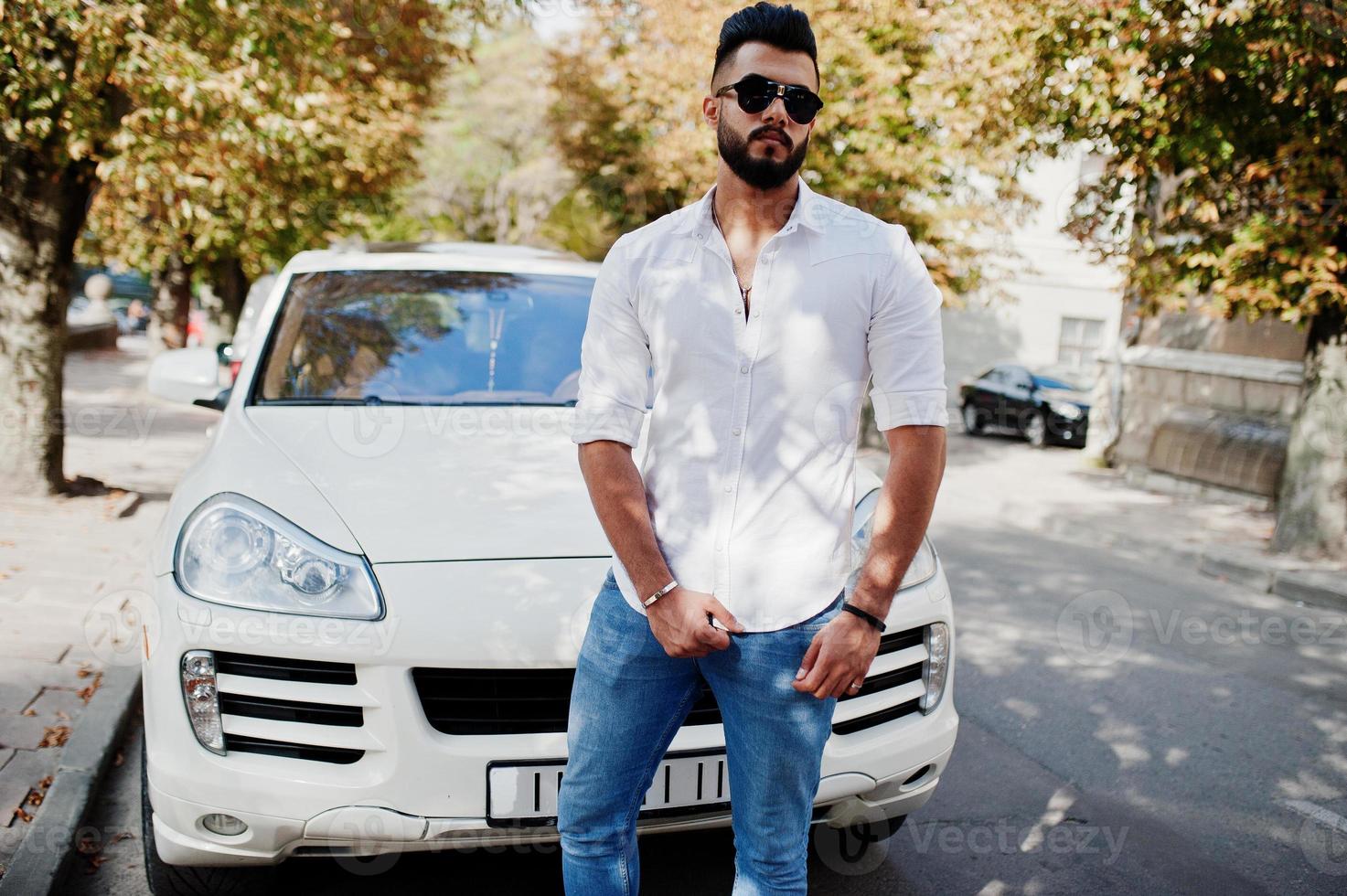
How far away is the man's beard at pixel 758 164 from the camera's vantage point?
1949 millimetres

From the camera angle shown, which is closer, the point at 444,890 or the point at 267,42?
the point at 444,890

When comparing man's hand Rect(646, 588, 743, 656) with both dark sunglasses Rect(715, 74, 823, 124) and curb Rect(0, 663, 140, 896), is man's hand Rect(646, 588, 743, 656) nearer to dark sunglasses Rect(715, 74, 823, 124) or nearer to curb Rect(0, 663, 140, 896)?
dark sunglasses Rect(715, 74, 823, 124)

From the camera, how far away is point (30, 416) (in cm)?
787

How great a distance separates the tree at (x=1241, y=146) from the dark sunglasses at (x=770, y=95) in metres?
6.36

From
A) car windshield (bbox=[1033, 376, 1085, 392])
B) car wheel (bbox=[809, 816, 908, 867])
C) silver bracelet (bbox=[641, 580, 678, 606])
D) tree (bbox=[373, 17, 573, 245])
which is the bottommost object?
car wheel (bbox=[809, 816, 908, 867])

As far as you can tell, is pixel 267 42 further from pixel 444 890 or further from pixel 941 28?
pixel 941 28

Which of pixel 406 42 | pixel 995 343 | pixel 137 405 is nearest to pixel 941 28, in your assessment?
pixel 406 42

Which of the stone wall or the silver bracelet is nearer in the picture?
the silver bracelet

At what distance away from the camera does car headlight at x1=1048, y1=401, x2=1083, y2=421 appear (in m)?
18.5

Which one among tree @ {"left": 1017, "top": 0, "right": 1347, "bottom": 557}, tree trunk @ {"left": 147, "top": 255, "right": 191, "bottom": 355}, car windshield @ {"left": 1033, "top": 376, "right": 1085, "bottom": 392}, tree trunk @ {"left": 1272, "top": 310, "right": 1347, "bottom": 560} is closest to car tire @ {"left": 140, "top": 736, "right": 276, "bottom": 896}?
tree @ {"left": 1017, "top": 0, "right": 1347, "bottom": 557}

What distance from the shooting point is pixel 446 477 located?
3.02 m

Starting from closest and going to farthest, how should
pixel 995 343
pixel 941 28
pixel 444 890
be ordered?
pixel 444 890 < pixel 941 28 < pixel 995 343

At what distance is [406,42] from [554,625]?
1263cm

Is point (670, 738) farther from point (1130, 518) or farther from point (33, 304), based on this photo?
point (1130, 518)
